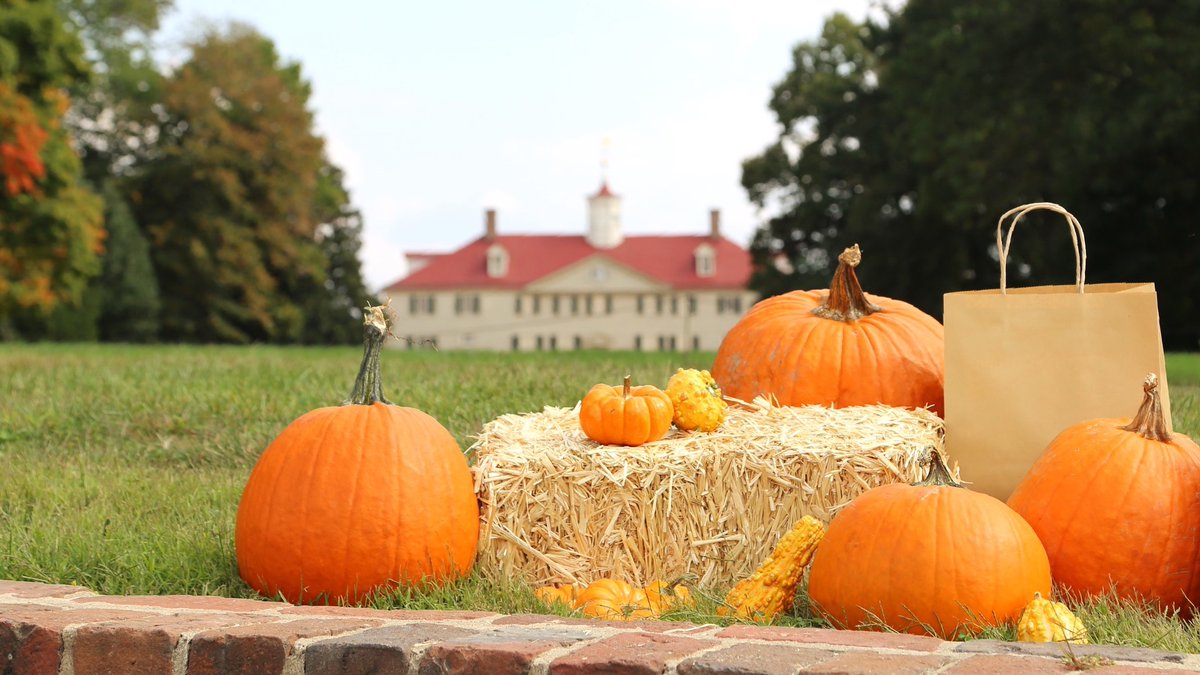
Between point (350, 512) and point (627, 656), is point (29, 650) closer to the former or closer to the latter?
point (350, 512)

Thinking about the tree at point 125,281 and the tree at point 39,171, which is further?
the tree at point 125,281

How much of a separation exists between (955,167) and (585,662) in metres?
21.2

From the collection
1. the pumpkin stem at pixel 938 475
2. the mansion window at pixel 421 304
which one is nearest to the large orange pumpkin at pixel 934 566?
the pumpkin stem at pixel 938 475

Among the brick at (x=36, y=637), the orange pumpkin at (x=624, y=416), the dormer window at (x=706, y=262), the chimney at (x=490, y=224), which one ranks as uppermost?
the chimney at (x=490, y=224)

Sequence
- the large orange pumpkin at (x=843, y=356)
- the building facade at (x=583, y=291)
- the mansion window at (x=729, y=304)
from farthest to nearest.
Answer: the building facade at (x=583, y=291), the mansion window at (x=729, y=304), the large orange pumpkin at (x=843, y=356)

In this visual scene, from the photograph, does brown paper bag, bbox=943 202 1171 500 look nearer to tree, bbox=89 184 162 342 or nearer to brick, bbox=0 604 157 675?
brick, bbox=0 604 157 675

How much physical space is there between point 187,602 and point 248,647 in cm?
59

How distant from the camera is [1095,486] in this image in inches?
143

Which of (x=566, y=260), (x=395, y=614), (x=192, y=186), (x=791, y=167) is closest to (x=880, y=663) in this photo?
(x=395, y=614)

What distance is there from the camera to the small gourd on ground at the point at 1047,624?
10.3 feet

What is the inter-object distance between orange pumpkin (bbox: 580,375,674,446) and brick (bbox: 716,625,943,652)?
1519 millimetres

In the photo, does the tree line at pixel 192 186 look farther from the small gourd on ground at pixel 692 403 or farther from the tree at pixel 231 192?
the small gourd on ground at pixel 692 403

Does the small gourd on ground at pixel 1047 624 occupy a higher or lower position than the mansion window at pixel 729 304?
lower

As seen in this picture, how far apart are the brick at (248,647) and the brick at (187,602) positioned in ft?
1.05
